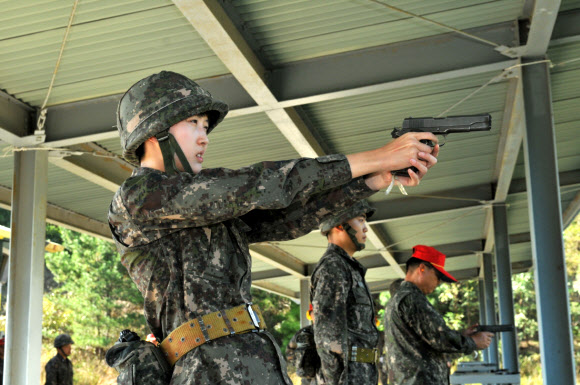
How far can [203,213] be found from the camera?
2178mm

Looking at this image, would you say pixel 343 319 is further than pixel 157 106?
Yes

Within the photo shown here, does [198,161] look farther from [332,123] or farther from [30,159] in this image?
[332,123]

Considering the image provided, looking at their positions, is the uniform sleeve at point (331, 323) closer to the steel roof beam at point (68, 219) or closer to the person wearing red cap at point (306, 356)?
the person wearing red cap at point (306, 356)

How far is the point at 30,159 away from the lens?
8.01m

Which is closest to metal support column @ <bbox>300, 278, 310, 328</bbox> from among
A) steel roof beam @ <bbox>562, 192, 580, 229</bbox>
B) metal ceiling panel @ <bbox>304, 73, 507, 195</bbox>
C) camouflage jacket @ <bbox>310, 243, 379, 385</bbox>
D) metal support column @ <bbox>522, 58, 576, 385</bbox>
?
steel roof beam @ <bbox>562, 192, 580, 229</bbox>

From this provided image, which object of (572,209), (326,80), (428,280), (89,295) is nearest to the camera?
(428,280)

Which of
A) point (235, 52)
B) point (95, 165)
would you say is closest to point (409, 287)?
point (235, 52)

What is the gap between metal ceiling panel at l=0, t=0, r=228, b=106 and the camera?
19.7 feet

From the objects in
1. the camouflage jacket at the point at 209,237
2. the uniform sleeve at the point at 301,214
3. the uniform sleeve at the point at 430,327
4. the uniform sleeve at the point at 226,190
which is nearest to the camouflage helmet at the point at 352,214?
the uniform sleeve at the point at 430,327

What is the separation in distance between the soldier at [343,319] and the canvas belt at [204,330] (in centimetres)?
282

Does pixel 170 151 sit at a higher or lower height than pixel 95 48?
lower

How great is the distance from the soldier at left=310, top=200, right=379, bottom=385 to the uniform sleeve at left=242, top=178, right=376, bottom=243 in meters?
2.53

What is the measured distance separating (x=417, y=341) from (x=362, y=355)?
1147mm

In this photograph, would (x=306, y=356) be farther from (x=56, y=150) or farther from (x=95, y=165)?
(x=95, y=165)
